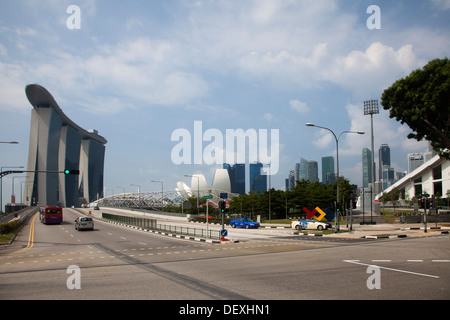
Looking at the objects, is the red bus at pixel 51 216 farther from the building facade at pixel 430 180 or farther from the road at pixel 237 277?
the building facade at pixel 430 180

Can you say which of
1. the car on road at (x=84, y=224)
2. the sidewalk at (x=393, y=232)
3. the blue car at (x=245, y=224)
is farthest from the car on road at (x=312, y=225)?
the car on road at (x=84, y=224)

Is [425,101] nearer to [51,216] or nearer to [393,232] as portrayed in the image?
[393,232]

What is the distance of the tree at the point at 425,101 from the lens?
117ft

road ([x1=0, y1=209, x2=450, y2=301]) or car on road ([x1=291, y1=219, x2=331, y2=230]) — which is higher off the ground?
road ([x1=0, y1=209, x2=450, y2=301])

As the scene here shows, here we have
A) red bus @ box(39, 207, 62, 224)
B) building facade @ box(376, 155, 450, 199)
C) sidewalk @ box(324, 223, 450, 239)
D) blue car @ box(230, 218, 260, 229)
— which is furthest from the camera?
building facade @ box(376, 155, 450, 199)

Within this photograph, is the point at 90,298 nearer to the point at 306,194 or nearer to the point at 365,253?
the point at 365,253

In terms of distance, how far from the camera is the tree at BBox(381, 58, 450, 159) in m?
35.6

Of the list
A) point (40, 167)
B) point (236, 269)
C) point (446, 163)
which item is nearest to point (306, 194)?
point (446, 163)

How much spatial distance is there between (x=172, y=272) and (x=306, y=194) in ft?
194

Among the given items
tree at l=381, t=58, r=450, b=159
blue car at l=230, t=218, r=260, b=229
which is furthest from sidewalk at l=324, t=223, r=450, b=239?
blue car at l=230, t=218, r=260, b=229

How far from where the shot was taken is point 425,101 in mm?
36781

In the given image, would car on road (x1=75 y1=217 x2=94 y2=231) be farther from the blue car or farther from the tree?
the tree

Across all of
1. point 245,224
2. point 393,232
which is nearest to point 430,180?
point 245,224
